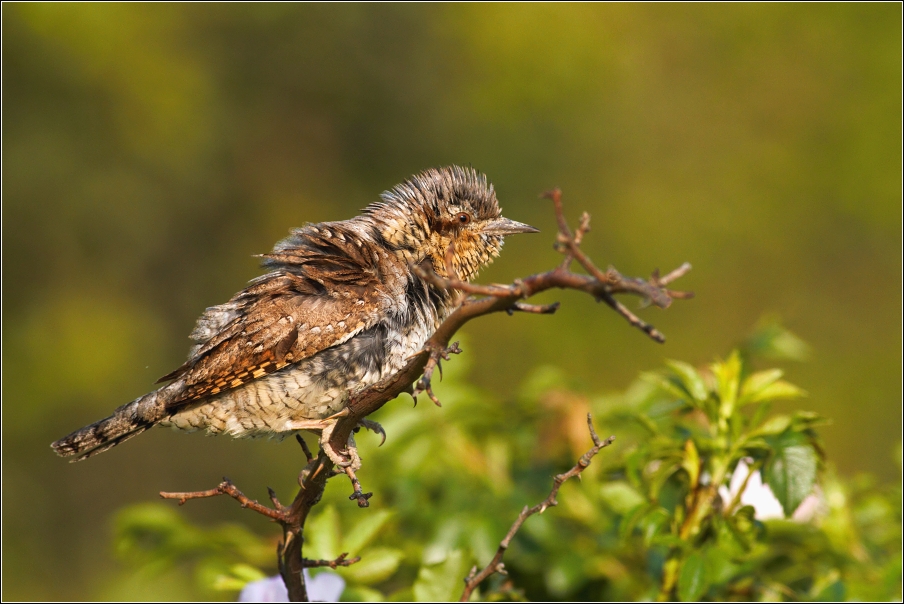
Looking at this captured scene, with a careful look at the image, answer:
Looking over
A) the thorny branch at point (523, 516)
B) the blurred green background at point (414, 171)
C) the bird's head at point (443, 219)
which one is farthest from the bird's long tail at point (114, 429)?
the blurred green background at point (414, 171)

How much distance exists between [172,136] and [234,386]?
8.04 meters

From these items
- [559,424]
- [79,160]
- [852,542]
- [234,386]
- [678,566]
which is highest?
[79,160]

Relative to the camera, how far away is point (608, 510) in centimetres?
264

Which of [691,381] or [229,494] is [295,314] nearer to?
[229,494]

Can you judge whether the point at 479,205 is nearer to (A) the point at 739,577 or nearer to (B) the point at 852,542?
(A) the point at 739,577

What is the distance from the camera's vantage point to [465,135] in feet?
30.7

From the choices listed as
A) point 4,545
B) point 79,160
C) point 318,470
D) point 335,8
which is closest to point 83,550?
point 4,545

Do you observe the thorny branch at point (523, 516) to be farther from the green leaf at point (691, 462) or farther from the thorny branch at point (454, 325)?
the green leaf at point (691, 462)

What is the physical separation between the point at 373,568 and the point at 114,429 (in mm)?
773

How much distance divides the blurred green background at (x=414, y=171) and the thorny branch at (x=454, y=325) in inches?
250

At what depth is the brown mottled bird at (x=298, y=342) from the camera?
226 cm

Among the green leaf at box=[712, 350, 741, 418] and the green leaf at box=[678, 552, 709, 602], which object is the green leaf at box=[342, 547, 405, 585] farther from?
the green leaf at box=[712, 350, 741, 418]

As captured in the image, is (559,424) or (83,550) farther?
(83,550)

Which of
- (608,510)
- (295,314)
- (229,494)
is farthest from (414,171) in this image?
(229,494)
